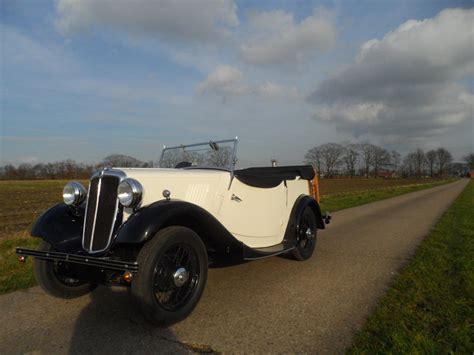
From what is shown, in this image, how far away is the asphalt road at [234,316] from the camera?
8.35 ft

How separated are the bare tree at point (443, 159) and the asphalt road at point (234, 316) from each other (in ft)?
370

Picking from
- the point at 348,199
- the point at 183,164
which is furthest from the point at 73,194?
the point at 348,199

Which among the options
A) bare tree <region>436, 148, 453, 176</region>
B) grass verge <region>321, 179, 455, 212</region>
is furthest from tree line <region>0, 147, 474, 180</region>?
grass verge <region>321, 179, 455, 212</region>

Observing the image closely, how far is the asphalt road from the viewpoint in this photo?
254 cm

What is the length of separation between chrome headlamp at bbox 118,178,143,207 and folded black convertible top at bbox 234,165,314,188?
135 cm

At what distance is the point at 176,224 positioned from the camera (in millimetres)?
3191

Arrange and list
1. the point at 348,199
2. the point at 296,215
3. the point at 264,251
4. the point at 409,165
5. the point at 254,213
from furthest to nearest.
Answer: the point at 409,165 < the point at 348,199 < the point at 296,215 < the point at 254,213 < the point at 264,251

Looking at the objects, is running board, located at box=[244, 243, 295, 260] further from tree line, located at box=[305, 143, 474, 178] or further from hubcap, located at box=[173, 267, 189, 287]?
tree line, located at box=[305, 143, 474, 178]

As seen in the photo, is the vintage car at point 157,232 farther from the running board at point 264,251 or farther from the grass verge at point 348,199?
the grass verge at point 348,199

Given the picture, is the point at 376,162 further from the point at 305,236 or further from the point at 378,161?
the point at 305,236

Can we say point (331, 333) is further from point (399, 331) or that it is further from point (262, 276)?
point (262, 276)

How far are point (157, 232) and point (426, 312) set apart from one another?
2531 mm

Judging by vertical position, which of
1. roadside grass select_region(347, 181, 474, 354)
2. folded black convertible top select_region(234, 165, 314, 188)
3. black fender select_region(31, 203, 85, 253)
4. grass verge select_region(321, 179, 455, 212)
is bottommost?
grass verge select_region(321, 179, 455, 212)

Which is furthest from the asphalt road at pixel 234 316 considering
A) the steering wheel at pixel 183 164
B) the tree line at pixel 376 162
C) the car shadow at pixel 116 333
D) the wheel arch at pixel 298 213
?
the tree line at pixel 376 162
